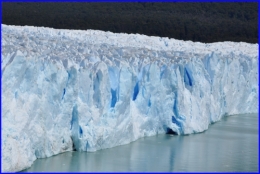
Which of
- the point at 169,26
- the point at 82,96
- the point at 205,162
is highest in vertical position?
the point at 169,26

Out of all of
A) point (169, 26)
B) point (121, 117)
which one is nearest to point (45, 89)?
point (121, 117)

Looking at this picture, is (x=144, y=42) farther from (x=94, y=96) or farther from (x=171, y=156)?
(x=94, y=96)

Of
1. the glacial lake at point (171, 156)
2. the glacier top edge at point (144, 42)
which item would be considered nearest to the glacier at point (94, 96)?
the glacial lake at point (171, 156)

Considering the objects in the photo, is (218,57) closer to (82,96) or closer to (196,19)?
(82,96)

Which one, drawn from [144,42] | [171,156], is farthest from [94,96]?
[144,42]

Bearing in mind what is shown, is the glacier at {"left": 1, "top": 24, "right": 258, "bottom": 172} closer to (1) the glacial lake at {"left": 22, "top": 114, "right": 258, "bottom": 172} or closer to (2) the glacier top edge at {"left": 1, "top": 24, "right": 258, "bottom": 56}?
(1) the glacial lake at {"left": 22, "top": 114, "right": 258, "bottom": 172}

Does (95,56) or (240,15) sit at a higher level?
(240,15)

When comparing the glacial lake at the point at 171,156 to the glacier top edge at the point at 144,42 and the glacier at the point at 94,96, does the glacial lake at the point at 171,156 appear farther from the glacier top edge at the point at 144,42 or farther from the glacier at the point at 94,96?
the glacier top edge at the point at 144,42
